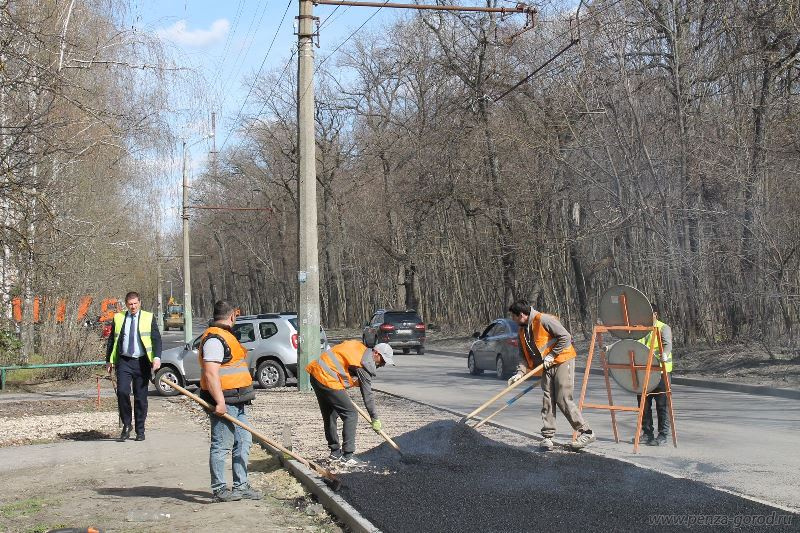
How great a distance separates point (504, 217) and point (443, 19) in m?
8.57

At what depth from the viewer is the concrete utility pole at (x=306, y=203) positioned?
59.1 ft

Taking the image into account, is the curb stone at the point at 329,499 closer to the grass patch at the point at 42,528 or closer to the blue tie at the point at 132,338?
the grass patch at the point at 42,528

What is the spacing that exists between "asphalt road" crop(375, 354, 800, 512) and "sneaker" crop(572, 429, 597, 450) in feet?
0.89

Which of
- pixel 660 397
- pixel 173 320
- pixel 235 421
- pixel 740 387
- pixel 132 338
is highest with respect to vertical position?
pixel 173 320

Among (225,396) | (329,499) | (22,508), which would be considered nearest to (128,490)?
(22,508)

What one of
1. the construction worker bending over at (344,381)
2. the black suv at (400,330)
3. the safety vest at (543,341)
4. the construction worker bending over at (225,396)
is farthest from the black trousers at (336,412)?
the black suv at (400,330)

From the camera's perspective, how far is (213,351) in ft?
26.3

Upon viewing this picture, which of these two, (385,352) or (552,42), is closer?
(385,352)

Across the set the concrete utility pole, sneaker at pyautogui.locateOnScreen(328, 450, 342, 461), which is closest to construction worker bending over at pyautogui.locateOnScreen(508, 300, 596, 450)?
sneaker at pyautogui.locateOnScreen(328, 450, 342, 461)

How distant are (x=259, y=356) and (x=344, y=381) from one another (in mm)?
11428

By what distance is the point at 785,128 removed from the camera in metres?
19.9

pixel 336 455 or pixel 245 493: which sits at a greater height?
pixel 336 455

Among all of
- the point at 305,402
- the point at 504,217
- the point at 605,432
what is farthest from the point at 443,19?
the point at 605,432

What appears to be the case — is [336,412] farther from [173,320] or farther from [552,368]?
[173,320]
